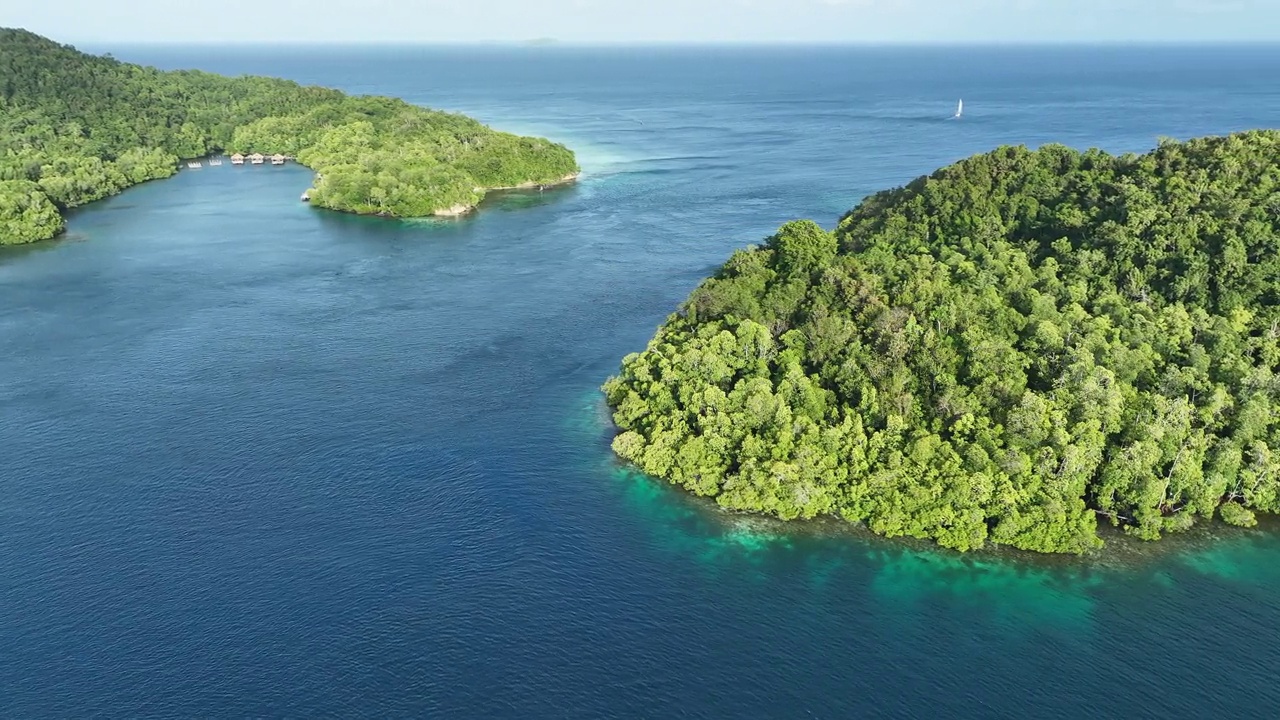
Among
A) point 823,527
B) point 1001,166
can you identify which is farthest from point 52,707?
point 1001,166

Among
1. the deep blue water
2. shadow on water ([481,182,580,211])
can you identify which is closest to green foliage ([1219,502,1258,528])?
the deep blue water

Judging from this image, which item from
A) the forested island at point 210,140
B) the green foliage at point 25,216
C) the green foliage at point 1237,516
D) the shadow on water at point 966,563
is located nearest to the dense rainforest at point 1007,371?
the green foliage at point 1237,516

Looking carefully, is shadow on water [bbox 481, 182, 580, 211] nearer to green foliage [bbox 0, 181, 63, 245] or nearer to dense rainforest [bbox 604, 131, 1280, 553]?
green foliage [bbox 0, 181, 63, 245]

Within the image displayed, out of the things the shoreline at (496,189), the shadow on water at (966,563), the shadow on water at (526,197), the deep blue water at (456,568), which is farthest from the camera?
the shadow on water at (526,197)

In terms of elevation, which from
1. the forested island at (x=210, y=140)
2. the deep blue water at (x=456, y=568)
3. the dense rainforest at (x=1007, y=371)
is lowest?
the deep blue water at (x=456, y=568)

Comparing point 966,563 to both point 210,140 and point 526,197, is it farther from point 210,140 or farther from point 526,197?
point 210,140

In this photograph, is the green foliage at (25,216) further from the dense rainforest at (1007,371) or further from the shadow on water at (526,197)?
the dense rainforest at (1007,371)

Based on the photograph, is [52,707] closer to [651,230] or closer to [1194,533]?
[1194,533]
